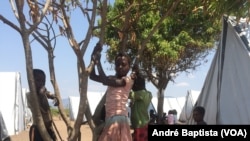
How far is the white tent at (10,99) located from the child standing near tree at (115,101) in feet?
39.5

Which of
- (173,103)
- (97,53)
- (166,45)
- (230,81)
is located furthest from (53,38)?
(173,103)

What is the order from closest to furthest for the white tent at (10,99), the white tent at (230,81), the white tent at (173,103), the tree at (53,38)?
the tree at (53,38) → the white tent at (230,81) → the white tent at (10,99) → the white tent at (173,103)

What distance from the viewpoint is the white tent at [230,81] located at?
670cm

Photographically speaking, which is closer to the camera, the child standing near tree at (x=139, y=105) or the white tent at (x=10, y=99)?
the child standing near tree at (x=139, y=105)

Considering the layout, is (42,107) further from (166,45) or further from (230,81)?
(166,45)

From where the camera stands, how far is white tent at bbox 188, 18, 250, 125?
6.70m

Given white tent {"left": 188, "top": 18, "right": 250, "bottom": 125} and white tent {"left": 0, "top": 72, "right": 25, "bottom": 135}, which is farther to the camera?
white tent {"left": 0, "top": 72, "right": 25, "bottom": 135}

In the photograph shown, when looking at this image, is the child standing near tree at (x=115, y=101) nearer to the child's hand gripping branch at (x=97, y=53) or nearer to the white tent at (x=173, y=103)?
the child's hand gripping branch at (x=97, y=53)

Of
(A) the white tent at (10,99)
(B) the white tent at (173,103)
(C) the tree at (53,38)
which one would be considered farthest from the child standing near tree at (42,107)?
(B) the white tent at (173,103)

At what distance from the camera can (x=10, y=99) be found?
15742 mm

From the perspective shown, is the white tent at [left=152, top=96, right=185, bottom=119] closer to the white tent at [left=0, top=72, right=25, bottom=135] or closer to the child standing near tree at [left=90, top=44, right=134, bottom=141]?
the white tent at [left=0, top=72, right=25, bottom=135]

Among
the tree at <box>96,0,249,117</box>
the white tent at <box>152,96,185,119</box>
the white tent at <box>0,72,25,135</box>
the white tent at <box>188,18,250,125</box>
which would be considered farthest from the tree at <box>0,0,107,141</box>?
the white tent at <box>152,96,185,119</box>

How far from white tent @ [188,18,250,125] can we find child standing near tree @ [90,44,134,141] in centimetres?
320

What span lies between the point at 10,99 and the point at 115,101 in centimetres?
1250
